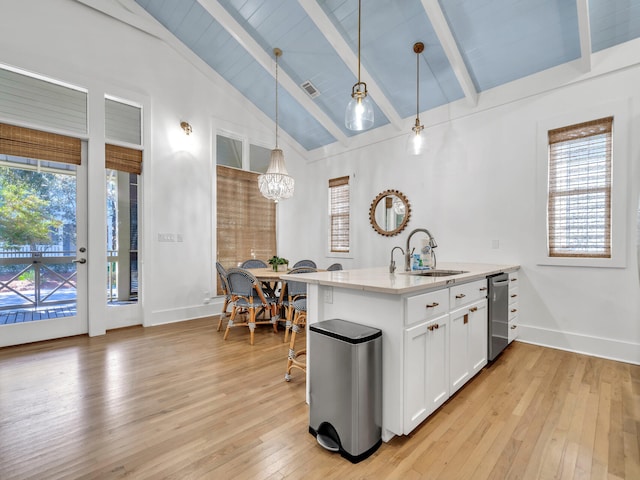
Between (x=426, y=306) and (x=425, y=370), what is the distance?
39 cm

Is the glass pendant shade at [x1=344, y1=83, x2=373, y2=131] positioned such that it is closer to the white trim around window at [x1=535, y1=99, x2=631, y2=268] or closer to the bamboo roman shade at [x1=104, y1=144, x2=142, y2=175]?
the white trim around window at [x1=535, y1=99, x2=631, y2=268]

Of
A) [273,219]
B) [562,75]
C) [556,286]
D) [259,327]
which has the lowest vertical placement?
[259,327]

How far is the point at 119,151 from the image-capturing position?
4020 millimetres

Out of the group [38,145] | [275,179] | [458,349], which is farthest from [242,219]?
[458,349]

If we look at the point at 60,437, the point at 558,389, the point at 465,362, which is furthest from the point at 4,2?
the point at 558,389

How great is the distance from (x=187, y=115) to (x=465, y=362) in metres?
4.74

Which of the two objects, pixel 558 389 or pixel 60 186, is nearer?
pixel 558 389

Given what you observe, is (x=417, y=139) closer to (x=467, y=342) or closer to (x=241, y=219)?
(x=467, y=342)

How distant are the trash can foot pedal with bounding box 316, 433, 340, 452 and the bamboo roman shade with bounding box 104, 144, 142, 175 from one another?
13.2 feet

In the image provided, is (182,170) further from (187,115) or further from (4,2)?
(4,2)

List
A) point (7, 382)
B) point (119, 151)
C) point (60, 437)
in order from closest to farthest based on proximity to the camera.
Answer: point (60, 437) → point (7, 382) → point (119, 151)

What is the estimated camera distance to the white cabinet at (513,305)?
331 centimetres

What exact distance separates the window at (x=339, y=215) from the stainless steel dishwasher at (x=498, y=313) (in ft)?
9.21

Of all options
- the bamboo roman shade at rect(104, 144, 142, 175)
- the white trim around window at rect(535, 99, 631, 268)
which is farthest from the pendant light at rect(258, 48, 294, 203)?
the white trim around window at rect(535, 99, 631, 268)
